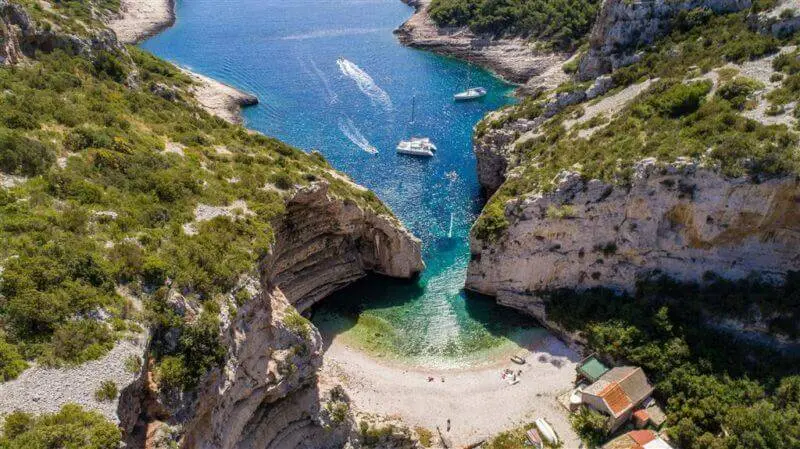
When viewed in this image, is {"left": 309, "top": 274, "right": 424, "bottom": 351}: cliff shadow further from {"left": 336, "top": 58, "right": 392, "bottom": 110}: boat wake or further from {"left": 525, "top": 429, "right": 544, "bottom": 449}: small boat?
{"left": 336, "top": 58, "right": 392, "bottom": 110}: boat wake

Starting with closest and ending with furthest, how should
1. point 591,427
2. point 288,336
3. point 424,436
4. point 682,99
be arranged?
point 288,336 < point 591,427 < point 424,436 < point 682,99

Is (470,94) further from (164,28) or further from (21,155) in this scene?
(164,28)

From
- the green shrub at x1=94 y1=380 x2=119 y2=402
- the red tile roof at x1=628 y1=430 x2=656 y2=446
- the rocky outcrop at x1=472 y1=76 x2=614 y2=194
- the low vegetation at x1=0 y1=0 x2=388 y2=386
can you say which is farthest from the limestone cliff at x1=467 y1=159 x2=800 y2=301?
the green shrub at x1=94 y1=380 x2=119 y2=402

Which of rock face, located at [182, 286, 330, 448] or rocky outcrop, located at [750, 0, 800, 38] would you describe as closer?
rock face, located at [182, 286, 330, 448]

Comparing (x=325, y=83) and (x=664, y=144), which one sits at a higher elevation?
(x=664, y=144)

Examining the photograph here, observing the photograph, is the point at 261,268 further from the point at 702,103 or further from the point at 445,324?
the point at 702,103

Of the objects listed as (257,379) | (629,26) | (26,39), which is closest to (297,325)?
(257,379)
